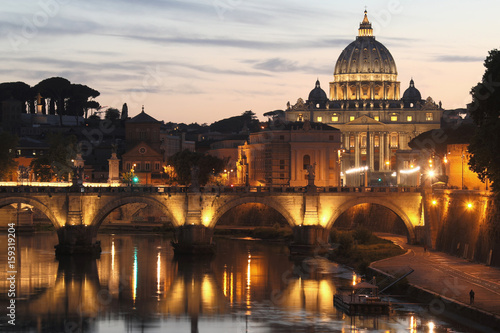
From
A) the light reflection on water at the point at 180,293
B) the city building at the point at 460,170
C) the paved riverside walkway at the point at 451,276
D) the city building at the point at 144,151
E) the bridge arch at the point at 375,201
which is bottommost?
the light reflection on water at the point at 180,293

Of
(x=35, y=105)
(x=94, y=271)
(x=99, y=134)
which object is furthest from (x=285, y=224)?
(x=35, y=105)

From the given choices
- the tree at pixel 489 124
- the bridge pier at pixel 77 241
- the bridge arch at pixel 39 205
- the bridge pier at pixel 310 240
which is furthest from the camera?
the bridge pier at pixel 310 240

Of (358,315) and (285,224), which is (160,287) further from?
(285,224)

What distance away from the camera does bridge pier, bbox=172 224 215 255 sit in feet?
228

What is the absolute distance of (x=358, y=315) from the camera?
156 ft

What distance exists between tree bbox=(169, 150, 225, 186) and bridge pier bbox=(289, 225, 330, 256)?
124ft

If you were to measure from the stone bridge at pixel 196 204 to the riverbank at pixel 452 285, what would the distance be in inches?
400

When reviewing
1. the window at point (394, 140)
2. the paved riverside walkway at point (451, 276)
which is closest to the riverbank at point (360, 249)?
the paved riverside walkway at point (451, 276)

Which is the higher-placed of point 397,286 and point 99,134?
point 99,134

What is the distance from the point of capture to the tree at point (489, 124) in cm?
5097

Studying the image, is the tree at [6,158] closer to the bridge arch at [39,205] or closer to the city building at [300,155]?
the city building at [300,155]

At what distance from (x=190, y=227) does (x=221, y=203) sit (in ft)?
9.22

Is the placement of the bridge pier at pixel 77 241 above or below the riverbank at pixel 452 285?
above

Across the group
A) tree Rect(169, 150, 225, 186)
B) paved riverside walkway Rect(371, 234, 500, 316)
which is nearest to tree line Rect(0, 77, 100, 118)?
tree Rect(169, 150, 225, 186)
